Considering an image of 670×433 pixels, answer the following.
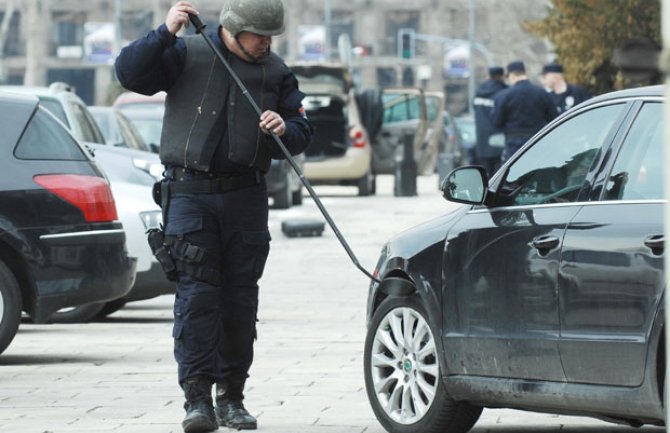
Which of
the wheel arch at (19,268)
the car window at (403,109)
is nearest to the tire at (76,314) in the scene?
the wheel arch at (19,268)

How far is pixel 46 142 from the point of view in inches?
444

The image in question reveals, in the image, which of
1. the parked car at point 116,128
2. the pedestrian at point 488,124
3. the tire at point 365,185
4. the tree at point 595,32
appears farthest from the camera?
the tire at point 365,185

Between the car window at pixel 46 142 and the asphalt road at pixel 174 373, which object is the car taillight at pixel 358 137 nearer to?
the asphalt road at pixel 174 373

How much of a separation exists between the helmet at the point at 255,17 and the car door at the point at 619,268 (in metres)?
1.63

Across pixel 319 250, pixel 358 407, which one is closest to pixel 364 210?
pixel 319 250

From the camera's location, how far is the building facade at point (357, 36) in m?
110

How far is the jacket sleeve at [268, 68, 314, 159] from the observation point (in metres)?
8.39

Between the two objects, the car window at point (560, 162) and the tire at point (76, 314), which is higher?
the car window at point (560, 162)

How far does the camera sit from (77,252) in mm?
11000

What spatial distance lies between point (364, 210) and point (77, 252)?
2095 cm

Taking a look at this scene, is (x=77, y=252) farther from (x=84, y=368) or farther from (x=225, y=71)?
(x=225, y=71)

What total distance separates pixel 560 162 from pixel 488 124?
1473cm

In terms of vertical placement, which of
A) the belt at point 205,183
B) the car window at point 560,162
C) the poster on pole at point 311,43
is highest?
the car window at point 560,162

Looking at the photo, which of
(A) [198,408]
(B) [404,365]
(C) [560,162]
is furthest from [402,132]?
(C) [560,162]
